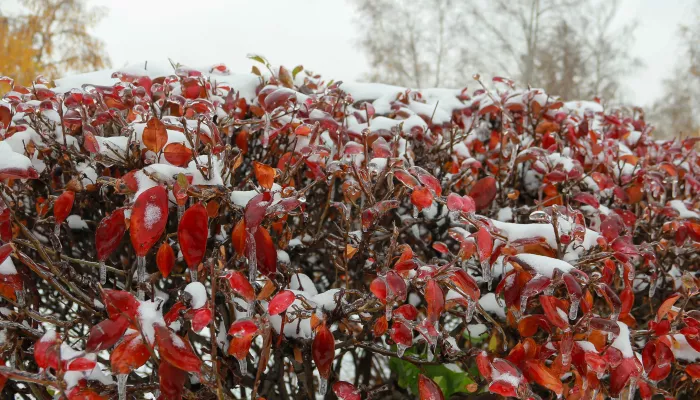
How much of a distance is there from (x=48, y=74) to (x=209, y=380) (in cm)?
1619

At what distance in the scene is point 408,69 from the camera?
1844cm

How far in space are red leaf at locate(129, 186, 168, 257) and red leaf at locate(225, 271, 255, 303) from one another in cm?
17

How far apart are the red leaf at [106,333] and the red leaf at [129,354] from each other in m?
0.02

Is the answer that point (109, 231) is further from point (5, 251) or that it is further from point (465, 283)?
point (465, 283)

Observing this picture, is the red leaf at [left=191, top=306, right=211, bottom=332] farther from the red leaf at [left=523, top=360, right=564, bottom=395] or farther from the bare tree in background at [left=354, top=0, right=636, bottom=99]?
the bare tree in background at [left=354, top=0, right=636, bottom=99]

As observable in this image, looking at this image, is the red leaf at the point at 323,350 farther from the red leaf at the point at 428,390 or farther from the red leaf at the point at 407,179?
the red leaf at the point at 407,179

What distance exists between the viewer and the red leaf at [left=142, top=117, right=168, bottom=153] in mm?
1192

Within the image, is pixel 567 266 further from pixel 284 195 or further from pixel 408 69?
pixel 408 69

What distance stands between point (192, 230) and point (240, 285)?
0.15 m

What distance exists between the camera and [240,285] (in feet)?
3.45

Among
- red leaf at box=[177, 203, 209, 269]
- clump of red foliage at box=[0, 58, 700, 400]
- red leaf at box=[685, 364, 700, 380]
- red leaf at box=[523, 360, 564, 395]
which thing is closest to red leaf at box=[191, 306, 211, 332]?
clump of red foliage at box=[0, 58, 700, 400]

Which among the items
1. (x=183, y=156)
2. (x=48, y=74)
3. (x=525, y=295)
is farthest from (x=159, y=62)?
(x=48, y=74)

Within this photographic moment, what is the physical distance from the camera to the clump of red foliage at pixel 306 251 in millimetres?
1055

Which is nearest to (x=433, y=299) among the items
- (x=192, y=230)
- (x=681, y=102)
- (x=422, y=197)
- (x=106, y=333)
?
(x=422, y=197)
